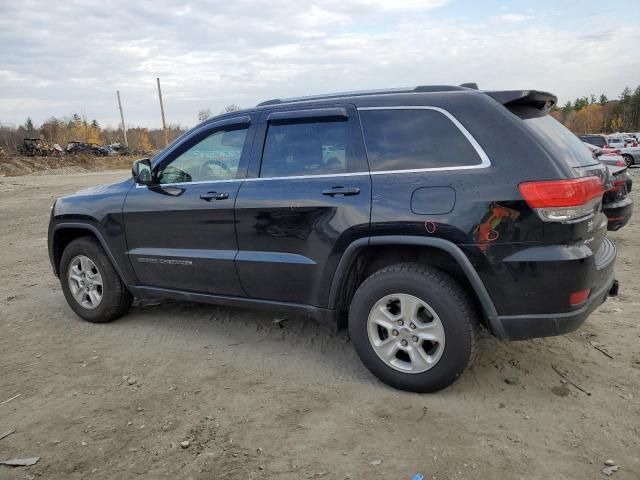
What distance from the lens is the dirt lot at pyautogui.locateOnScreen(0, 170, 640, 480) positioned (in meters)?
2.60

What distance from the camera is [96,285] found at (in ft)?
15.5

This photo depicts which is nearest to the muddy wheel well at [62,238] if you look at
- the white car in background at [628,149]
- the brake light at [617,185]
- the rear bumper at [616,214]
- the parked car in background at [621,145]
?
the rear bumper at [616,214]

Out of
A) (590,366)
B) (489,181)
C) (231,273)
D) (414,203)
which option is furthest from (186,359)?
(590,366)

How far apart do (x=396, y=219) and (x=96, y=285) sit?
3.07m

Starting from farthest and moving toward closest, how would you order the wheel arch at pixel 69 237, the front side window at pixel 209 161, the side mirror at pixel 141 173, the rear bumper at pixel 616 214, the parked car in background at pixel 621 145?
the parked car in background at pixel 621 145, the rear bumper at pixel 616 214, the wheel arch at pixel 69 237, the side mirror at pixel 141 173, the front side window at pixel 209 161

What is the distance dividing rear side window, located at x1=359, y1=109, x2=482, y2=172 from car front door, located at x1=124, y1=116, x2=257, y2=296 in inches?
40.2

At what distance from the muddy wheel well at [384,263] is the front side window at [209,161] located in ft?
3.94

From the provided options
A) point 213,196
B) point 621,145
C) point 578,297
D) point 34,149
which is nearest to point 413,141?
point 578,297

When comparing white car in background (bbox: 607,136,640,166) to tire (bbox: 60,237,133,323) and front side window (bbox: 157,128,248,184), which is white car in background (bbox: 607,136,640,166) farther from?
tire (bbox: 60,237,133,323)

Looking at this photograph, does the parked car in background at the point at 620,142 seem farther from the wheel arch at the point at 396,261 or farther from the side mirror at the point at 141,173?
the side mirror at the point at 141,173

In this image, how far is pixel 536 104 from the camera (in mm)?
3293

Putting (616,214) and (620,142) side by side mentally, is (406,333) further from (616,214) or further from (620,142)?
(620,142)

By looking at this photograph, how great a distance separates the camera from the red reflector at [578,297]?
284 cm

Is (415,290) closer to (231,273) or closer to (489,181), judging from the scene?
(489,181)
